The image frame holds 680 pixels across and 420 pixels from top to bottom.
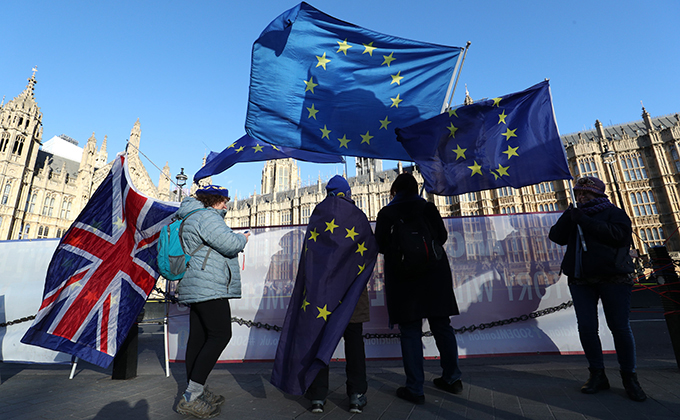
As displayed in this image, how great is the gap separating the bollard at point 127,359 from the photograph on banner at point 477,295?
2.27 feet

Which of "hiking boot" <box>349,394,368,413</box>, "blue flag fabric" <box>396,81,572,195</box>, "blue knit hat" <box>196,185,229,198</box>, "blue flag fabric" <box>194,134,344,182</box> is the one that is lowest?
"hiking boot" <box>349,394,368,413</box>

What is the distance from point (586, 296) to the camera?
2766 millimetres

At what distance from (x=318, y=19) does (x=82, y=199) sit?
48.6 m

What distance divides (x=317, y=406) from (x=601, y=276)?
2.61 meters

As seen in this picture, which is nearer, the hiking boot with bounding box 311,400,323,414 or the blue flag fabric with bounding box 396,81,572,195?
the hiking boot with bounding box 311,400,323,414

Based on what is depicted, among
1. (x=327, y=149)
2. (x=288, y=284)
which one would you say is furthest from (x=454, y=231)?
(x=288, y=284)

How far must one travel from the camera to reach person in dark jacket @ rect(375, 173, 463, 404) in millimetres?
2705

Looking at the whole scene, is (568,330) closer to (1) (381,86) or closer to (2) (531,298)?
(2) (531,298)

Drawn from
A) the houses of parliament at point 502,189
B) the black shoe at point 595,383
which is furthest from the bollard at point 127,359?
the houses of parliament at point 502,189

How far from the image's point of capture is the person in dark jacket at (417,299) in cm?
271

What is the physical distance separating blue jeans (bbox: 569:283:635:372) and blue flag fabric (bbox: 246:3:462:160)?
7.34ft

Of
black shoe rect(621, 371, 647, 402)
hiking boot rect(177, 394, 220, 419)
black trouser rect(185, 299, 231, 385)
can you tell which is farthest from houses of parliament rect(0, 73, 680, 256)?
hiking boot rect(177, 394, 220, 419)

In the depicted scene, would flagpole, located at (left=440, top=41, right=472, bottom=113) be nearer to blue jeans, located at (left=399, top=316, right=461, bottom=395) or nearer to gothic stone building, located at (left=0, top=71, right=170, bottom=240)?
blue jeans, located at (left=399, top=316, right=461, bottom=395)

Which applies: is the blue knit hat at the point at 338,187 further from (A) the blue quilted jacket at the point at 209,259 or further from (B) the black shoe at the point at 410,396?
(B) the black shoe at the point at 410,396
